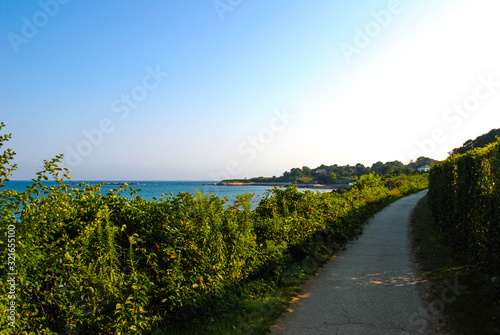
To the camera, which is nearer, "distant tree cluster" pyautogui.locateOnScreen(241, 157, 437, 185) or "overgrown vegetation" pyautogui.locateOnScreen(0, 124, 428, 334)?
"overgrown vegetation" pyautogui.locateOnScreen(0, 124, 428, 334)

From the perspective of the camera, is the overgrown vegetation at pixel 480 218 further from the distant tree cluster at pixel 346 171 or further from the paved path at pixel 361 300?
the distant tree cluster at pixel 346 171

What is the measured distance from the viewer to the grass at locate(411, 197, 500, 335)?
14.6 ft

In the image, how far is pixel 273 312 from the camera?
5.07 m

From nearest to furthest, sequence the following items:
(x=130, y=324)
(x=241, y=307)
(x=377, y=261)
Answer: (x=130, y=324)
(x=241, y=307)
(x=377, y=261)

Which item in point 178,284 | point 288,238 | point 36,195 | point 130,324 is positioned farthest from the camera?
point 288,238

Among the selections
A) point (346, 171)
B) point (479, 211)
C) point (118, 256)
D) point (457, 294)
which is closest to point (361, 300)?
point (457, 294)

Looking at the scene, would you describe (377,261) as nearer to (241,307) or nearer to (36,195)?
(241,307)

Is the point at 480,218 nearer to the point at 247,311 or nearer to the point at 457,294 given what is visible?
the point at 457,294

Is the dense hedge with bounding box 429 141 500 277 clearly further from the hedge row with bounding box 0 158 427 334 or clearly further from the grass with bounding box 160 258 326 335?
the hedge row with bounding box 0 158 427 334

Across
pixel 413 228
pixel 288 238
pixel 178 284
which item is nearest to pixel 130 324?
pixel 178 284

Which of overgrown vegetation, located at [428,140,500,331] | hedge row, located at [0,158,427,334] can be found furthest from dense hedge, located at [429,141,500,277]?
hedge row, located at [0,158,427,334]

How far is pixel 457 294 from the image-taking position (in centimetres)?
554

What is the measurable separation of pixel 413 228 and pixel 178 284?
1183 centimetres

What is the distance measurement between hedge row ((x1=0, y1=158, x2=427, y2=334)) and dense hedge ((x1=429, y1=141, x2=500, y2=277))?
3.77 metres
